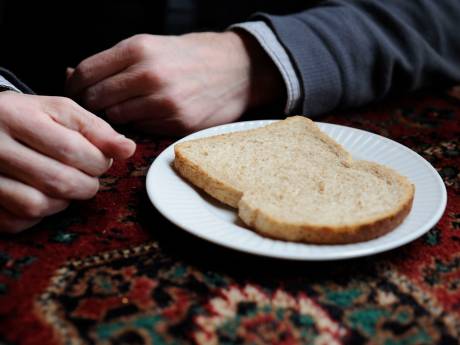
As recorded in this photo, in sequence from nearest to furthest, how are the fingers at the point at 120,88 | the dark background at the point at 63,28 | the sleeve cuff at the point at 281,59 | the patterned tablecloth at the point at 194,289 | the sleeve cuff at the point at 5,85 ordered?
the patterned tablecloth at the point at 194,289
the sleeve cuff at the point at 5,85
the fingers at the point at 120,88
the sleeve cuff at the point at 281,59
the dark background at the point at 63,28

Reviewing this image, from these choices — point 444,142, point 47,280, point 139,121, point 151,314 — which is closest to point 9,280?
point 47,280

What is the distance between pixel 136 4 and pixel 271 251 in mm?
1323

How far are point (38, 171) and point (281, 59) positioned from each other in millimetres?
651

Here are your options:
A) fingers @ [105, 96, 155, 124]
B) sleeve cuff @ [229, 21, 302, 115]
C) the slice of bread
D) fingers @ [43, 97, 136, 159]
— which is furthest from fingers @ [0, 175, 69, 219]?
sleeve cuff @ [229, 21, 302, 115]

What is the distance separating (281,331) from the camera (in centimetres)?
60

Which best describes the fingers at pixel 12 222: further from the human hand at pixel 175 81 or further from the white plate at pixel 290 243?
the human hand at pixel 175 81

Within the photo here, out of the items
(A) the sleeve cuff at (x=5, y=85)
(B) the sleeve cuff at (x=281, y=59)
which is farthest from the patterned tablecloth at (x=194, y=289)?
(B) the sleeve cuff at (x=281, y=59)

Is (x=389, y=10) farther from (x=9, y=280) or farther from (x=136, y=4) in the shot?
(x=9, y=280)

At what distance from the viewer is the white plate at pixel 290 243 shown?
2.21 ft

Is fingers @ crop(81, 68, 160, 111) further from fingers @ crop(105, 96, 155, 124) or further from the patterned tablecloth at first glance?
the patterned tablecloth

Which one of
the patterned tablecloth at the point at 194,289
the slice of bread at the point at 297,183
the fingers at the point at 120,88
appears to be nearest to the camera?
the patterned tablecloth at the point at 194,289

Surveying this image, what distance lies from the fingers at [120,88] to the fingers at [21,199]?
15.9 inches

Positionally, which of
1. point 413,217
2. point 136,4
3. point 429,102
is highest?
point 136,4

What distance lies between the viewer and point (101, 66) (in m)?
1.09
